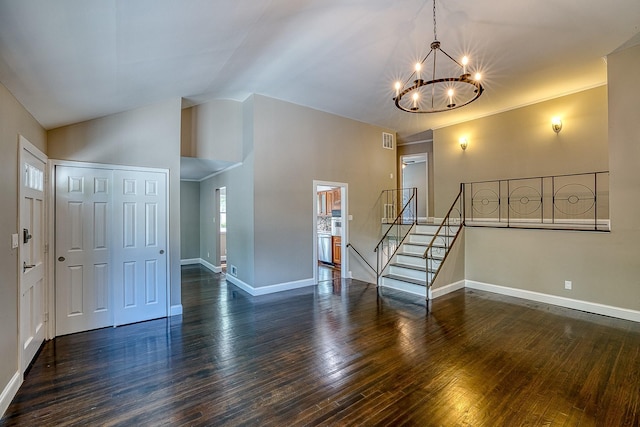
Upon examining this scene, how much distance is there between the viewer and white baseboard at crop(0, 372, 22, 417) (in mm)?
2209

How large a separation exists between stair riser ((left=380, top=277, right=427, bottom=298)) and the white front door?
5082mm

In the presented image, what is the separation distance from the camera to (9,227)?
2.43 meters

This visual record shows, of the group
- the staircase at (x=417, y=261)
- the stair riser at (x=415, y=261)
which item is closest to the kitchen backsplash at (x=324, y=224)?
the staircase at (x=417, y=261)

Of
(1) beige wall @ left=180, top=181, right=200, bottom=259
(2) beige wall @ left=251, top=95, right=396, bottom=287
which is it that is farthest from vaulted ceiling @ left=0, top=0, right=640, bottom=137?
(1) beige wall @ left=180, top=181, right=200, bottom=259

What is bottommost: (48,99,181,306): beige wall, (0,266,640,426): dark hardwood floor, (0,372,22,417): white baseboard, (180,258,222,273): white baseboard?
(0,266,640,426): dark hardwood floor

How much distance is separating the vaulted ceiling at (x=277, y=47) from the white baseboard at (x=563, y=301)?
11.6ft

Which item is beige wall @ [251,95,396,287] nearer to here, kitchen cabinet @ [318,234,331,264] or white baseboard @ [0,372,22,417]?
kitchen cabinet @ [318,234,331,264]

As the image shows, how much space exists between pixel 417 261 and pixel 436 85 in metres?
3.21

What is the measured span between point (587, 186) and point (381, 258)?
4.12m

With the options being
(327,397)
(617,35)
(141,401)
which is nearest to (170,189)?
(141,401)

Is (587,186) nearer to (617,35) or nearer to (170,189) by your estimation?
(617,35)

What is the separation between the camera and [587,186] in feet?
17.2

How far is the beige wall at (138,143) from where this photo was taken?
359cm

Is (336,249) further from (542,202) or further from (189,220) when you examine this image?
(542,202)
